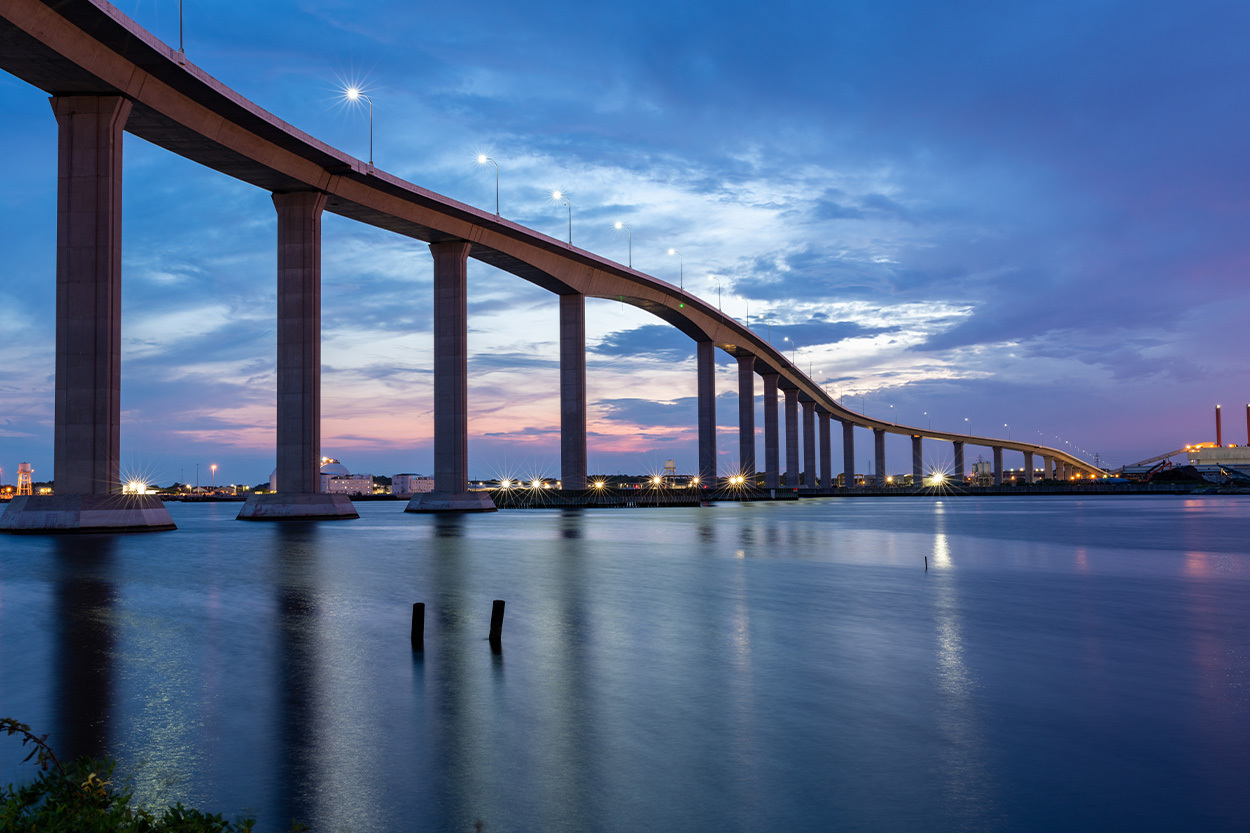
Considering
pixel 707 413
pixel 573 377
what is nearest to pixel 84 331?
pixel 573 377

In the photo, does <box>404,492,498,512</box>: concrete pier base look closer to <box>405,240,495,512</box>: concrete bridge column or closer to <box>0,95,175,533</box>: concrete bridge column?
<box>405,240,495,512</box>: concrete bridge column

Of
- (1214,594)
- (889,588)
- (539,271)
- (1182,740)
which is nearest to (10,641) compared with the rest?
(1182,740)

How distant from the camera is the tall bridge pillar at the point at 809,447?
185500 millimetres

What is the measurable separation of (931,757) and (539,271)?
7505 cm

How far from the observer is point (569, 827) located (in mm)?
7539

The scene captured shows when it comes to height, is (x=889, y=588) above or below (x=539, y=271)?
below

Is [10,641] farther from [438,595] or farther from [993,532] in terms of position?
[993,532]

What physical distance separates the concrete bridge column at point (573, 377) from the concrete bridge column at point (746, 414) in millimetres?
48062

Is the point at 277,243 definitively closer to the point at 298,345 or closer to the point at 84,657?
the point at 298,345

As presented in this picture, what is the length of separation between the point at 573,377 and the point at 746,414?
171ft

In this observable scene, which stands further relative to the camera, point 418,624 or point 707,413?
point 707,413

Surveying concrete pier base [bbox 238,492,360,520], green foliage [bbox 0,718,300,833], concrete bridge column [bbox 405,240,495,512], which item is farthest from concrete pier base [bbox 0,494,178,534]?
green foliage [bbox 0,718,300,833]

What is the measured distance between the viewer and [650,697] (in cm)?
1206

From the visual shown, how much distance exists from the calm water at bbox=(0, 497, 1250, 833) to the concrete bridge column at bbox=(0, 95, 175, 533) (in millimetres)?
14257
